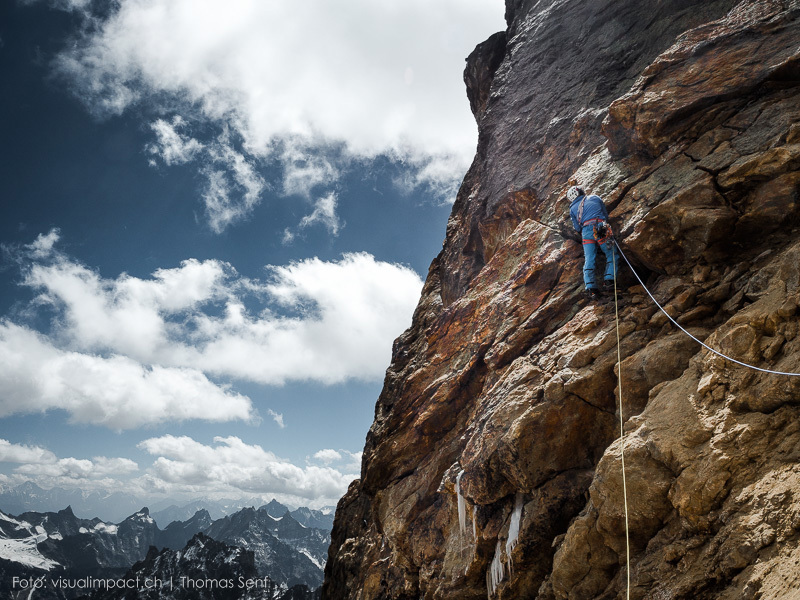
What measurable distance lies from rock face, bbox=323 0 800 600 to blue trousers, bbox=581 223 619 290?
1.08 ft

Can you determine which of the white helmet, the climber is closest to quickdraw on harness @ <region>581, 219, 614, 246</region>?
the climber

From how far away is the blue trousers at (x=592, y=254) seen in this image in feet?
32.1

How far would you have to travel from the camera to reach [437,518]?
13.1 metres

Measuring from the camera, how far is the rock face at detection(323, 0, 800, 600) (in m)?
5.92

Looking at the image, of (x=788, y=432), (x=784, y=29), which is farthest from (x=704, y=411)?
(x=784, y=29)

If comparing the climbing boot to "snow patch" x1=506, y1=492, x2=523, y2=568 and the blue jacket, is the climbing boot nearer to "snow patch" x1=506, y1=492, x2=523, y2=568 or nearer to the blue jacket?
the blue jacket

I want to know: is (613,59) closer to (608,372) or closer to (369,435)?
(608,372)

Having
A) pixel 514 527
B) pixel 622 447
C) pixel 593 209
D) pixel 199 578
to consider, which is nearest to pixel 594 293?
pixel 593 209

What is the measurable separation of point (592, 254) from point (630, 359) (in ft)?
9.26

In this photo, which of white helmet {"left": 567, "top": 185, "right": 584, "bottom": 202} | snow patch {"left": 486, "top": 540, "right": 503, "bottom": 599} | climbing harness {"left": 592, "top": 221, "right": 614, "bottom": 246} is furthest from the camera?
white helmet {"left": 567, "top": 185, "right": 584, "bottom": 202}

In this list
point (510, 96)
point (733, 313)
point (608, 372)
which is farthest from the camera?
point (510, 96)

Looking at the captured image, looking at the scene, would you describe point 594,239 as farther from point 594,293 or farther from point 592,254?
point 594,293

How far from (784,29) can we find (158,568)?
191077 mm

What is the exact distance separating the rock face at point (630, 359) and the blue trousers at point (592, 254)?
331mm
